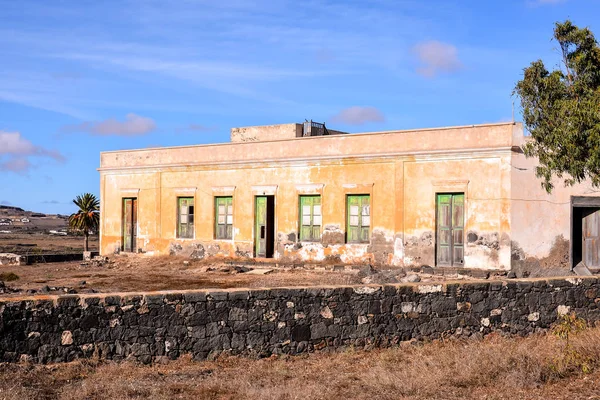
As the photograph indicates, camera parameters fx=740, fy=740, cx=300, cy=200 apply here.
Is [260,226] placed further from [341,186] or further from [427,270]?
[427,270]

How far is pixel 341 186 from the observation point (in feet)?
72.6

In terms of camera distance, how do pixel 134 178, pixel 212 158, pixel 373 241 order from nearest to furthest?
pixel 373 241, pixel 212 158, pixel 134 178

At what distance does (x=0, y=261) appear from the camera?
94.8 feet

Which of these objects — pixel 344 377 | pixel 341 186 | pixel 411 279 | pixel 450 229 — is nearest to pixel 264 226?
pixel 341 186

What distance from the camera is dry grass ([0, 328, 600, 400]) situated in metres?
7.55

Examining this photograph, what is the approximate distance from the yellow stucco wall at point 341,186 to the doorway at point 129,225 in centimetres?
24

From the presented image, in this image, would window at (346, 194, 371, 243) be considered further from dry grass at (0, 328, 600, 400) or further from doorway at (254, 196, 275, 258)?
dry grass at (0, 328, 600, 400)

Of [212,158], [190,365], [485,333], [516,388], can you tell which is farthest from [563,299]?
[212,158]

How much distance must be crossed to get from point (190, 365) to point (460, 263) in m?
12.2

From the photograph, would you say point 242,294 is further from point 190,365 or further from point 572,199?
point 572,199

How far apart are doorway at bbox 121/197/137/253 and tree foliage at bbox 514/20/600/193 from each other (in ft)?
52.3

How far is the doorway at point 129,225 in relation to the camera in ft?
92.0

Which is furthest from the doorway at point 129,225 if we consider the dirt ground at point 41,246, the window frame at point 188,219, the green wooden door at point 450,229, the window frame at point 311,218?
the green wooden door at point 450,229

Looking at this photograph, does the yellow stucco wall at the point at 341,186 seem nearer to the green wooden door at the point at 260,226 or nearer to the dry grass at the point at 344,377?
the green wooden door at the point at 260,226
